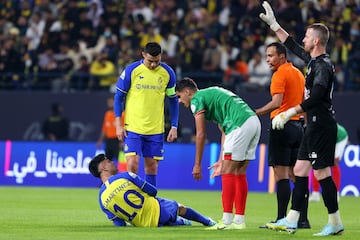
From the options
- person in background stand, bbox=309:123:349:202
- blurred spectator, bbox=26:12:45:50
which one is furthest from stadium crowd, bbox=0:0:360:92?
person in background stand, bbox=309:123:349:202

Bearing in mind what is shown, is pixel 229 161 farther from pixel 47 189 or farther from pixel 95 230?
pixel 47 189

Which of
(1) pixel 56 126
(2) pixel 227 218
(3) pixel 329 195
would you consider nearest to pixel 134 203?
(2) pixel 227 218

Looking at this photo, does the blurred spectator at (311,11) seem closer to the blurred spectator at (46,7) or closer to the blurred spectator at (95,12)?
the blurred spectator at (95,12)

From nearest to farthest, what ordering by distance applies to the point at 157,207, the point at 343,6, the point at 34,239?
1. the point at 34,239
2. the point at 157,207
3. the point at 343,6

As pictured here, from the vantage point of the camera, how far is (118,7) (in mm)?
29312

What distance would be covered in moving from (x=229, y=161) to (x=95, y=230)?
5.83 feet

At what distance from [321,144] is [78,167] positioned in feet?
46.9

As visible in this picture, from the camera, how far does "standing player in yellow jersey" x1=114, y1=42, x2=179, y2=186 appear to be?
47.5 ft

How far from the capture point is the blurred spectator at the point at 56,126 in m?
27.0

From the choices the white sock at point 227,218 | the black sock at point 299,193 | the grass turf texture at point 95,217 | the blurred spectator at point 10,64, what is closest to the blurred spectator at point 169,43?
the blurred spectator at point 10,64

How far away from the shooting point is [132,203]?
1211cm

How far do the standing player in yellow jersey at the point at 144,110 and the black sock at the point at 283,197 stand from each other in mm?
2332

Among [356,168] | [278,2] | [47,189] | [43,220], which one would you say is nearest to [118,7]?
[278,2]

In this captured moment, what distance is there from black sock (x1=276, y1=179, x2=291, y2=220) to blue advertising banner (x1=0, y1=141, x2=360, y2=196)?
418 inches
